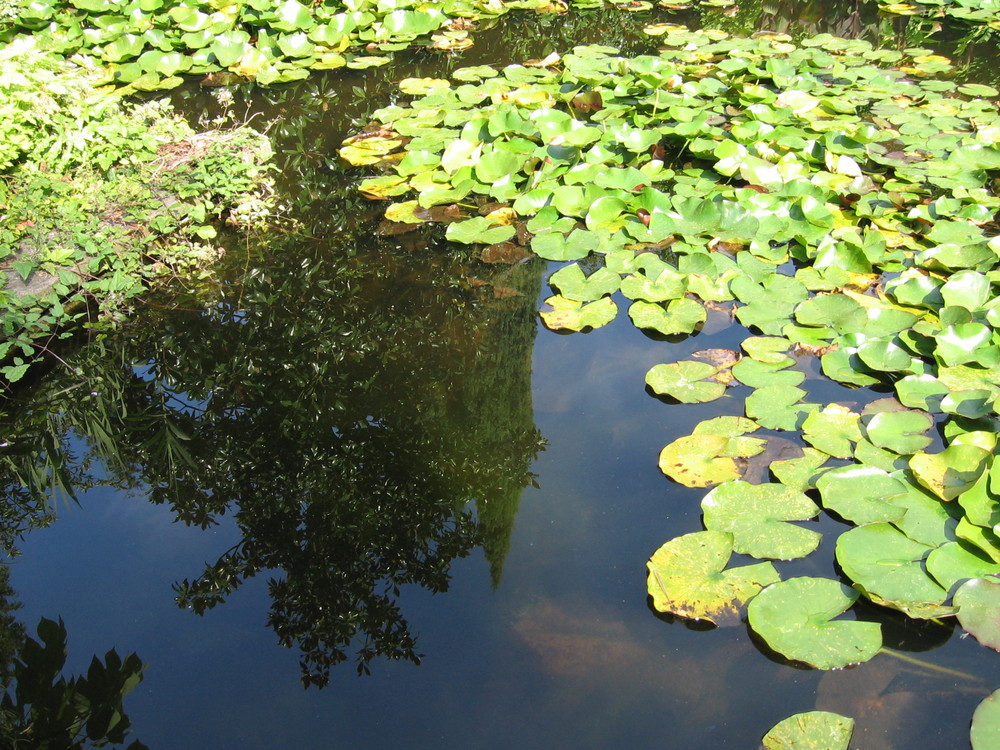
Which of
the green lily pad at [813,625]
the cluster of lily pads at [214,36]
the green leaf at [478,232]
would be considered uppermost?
the cluster of lily pads at [214,36]

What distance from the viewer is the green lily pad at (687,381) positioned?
7.79 ft

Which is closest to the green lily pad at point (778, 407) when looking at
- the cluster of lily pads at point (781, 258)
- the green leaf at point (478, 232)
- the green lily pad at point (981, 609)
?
the cluster of lily pads at point (781, 258)

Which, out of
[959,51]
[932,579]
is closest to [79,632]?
[932,579]

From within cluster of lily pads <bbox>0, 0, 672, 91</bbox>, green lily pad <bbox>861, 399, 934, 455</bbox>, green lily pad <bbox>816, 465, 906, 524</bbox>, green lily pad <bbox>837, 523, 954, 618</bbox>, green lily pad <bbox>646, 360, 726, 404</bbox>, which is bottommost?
green lily pad <bbox>646, 360, 726, 404</bbox>

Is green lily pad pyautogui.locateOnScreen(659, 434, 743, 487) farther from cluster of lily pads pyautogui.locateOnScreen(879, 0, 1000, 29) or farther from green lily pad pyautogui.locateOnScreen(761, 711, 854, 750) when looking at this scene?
cluster of lily pads pyautogui.locateOnScreen(879, 0, 1000, 29)

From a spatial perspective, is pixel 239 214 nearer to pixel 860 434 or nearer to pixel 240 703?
pixel 240 703

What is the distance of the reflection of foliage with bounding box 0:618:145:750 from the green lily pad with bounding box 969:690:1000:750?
64.7 inches

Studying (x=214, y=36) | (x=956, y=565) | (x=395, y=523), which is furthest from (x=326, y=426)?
(x=214, y=36)

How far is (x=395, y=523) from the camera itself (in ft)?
6.89

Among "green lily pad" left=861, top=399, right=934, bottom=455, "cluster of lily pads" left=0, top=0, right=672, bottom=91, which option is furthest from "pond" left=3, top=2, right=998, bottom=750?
"cluster of lily pads" left=0, top=0, right=672, bottom=91

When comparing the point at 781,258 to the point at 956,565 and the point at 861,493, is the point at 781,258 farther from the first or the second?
the point at 956,565

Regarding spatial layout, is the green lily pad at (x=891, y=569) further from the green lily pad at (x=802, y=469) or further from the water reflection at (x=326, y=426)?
the water reflection at (x=326, y=426)

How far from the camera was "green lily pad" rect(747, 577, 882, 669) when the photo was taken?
5.43 feet

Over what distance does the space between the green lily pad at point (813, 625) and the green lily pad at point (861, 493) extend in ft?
0.75
